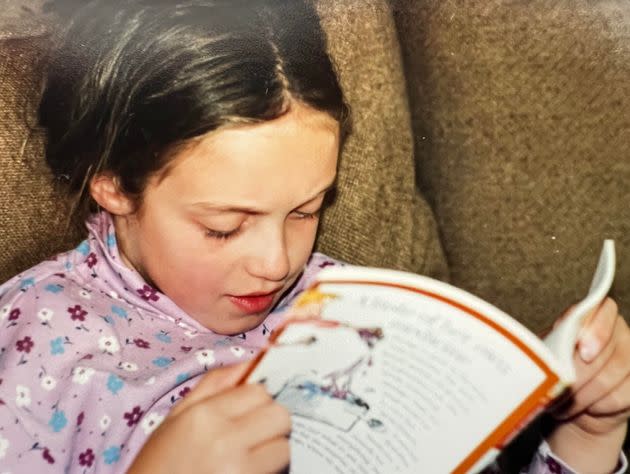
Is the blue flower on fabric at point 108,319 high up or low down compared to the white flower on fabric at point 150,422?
up

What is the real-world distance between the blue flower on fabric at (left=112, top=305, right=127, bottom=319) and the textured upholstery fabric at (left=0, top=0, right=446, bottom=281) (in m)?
0.15

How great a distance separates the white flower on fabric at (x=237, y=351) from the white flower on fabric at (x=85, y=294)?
181 millimetres

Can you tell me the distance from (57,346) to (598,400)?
588 millimetres

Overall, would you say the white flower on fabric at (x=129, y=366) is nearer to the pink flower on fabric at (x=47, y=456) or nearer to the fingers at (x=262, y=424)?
the pink flower on fabric at (x=47, y=456)

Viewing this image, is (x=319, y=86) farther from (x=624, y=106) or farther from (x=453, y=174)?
(x=624, y=106)

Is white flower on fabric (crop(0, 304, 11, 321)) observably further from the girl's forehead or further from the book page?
the book page

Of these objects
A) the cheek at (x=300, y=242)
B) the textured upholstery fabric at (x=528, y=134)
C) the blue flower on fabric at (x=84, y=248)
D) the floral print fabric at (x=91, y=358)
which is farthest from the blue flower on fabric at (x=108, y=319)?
the textured upholstery fabric at (x=528, y=134)

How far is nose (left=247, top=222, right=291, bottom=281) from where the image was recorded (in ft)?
2.72

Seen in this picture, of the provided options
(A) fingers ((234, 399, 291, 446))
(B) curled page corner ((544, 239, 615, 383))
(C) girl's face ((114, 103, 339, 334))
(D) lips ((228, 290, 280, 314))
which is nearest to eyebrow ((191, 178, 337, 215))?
(C) girl's face ((114, 103, 339, 334))

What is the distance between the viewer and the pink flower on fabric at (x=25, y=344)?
878mm

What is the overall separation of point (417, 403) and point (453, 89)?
0.52 metres

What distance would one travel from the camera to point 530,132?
3.28ft

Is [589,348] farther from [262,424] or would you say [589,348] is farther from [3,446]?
[3,446]

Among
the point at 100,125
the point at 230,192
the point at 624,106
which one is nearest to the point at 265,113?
the point at 230,192
